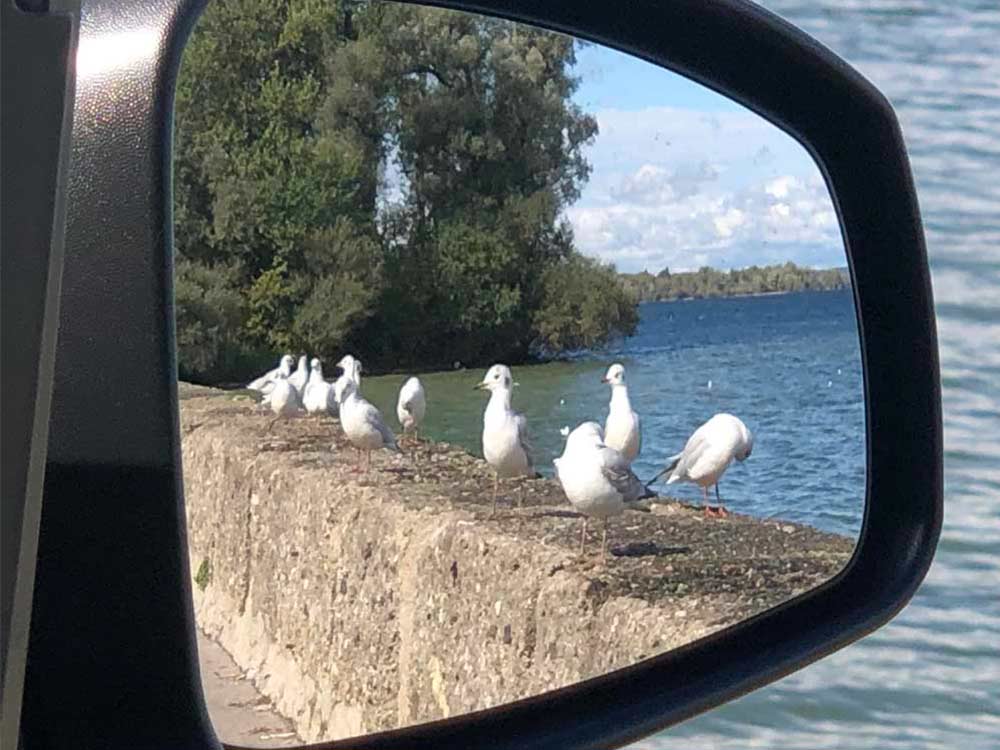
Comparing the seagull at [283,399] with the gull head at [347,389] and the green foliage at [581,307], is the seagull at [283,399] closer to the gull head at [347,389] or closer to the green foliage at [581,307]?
the gull head at [347,389]

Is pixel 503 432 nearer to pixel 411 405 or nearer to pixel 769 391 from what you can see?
pixel 411 405

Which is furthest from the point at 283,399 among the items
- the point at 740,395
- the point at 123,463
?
the point at 740,395

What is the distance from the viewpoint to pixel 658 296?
3.57ft

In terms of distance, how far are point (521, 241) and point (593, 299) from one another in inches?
2.9

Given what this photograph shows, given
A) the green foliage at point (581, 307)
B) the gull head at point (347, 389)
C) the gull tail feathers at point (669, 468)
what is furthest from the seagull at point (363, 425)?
the gull tail feathers at point (669, 468)

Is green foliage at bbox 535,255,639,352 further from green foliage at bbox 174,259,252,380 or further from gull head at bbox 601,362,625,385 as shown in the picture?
green foliage at bbox 174,259,252,380

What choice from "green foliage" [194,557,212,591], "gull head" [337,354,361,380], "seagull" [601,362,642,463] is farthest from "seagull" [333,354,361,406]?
"seagull" [601,362,642,463]

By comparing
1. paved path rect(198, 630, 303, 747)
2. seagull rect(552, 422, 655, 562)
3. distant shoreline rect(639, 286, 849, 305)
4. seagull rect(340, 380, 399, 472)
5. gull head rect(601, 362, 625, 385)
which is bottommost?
paved path rect(198, 630, 303, 747)

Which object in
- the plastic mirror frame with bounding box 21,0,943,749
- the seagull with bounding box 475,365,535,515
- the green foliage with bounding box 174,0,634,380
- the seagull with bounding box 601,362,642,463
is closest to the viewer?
the plastic mirror frame with bounding box 21,0,943,749

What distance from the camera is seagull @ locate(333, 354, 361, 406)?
852 millimetres

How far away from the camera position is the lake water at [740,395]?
94 cm

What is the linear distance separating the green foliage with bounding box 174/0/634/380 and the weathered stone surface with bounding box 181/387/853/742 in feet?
0.21

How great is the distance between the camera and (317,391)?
2.79ft

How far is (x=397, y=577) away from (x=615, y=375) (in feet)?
0.69
